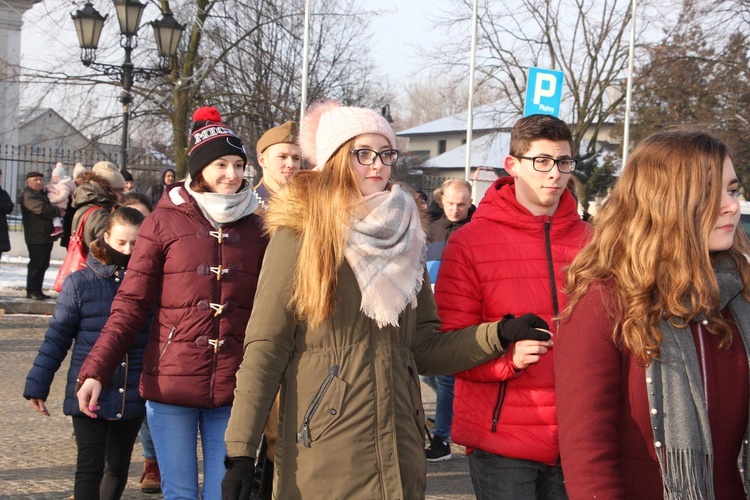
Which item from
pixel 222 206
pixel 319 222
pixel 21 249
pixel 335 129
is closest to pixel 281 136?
pixel 222 206

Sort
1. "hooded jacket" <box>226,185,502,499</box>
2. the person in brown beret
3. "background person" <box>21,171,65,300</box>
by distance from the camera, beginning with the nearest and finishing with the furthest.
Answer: "hooded jacket" <box>226,185,502,499</box> < the person in brown beret < "background person" <box>21,171,65,300</box>

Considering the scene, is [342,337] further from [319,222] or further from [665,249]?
[665,249]

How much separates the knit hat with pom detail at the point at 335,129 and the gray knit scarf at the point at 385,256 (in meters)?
0.21

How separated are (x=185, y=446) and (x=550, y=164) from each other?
187 centimetres

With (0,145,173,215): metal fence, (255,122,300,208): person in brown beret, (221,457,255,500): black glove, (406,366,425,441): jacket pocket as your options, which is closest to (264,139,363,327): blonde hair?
(406,366,425,441): jacket pocket

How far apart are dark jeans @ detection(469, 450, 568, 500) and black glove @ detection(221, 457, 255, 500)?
902 millimetres

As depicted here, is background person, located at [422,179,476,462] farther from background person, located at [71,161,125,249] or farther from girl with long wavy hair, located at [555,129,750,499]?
girl with long wavy hair, located at [555,129,750,499]

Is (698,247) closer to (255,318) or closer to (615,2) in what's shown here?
(255,318)

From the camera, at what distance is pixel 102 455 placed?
4.48 metres

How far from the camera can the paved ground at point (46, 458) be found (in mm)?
5617

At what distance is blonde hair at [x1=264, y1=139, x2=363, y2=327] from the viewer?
2.93 meters

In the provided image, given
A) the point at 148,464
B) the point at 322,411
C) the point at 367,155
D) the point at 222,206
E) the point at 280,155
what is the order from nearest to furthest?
the point at 322,411 → the point at 367,155 → the point at 222,206 → the point at 280,155 → the point at 148,464

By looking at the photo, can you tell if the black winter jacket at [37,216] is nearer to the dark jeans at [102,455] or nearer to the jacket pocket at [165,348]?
the dark jeans at [102,455]

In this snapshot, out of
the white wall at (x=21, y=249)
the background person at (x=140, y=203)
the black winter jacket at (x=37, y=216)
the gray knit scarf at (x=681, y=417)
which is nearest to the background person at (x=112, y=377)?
the background person at (x=140, y=203)
